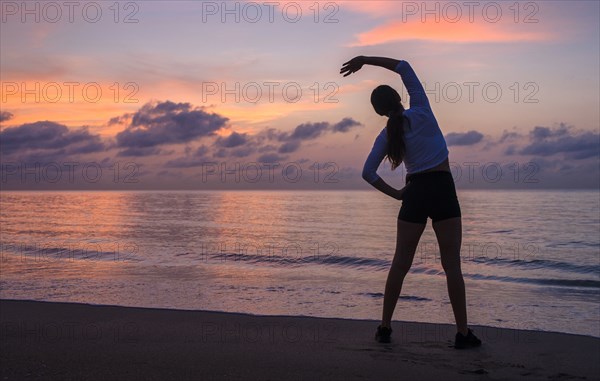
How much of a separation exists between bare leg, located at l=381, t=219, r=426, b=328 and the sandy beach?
0.33m

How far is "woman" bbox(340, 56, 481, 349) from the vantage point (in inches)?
164

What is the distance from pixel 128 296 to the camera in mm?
7574

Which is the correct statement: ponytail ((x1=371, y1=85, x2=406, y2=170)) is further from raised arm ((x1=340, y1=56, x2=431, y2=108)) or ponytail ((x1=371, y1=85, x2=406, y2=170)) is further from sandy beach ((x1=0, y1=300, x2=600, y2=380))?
sandy beach ((x1=0, y1=300, x2=600, y2=380))

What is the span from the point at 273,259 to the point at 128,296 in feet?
19.2

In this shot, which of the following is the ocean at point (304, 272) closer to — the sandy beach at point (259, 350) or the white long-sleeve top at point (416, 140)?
the sandy beach at point (259, 350)

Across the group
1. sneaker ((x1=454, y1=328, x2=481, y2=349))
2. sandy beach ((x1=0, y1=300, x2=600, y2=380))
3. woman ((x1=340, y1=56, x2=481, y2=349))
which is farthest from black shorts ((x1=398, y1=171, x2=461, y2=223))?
sandy beach ((x1=0, y1=300, x2=600, y2=380))

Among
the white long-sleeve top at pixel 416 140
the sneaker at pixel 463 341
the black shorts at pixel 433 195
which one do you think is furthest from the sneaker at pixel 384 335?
the white long-sleeve top at pixel 416 140

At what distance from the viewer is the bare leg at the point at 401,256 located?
430cm

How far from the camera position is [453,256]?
426 centimetres

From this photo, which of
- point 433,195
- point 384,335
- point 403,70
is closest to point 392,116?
point 403,70

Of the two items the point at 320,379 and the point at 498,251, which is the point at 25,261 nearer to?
the point at 320,379

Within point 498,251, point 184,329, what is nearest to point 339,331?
point 184,329

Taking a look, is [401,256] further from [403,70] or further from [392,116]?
[403,70]

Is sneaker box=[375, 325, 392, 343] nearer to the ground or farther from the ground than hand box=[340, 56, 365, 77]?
nearer to the ground
